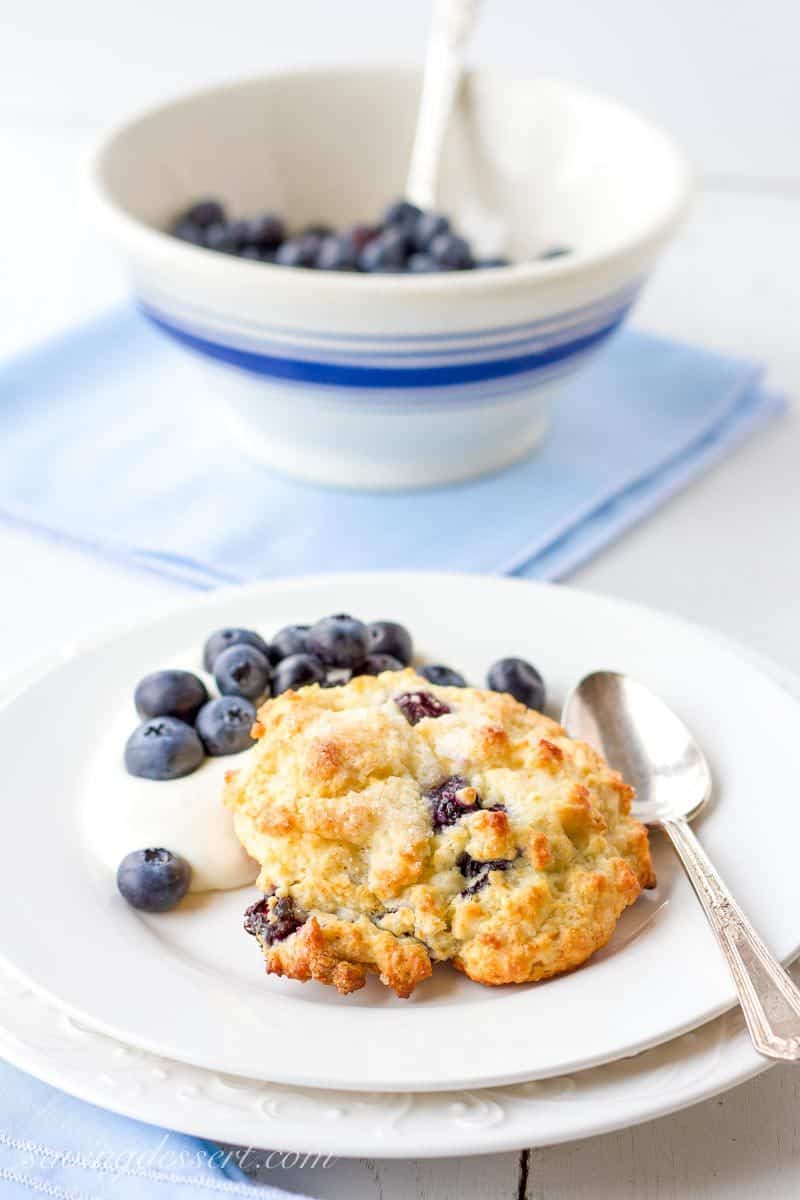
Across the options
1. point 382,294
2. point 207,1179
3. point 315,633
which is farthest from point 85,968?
point 382,294

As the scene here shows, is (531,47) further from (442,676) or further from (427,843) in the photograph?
(427,843)

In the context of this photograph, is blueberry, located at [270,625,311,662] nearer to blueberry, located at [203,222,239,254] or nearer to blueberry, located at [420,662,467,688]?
blueberry, located at [420,662,467,688]

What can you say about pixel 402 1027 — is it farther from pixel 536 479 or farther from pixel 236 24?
pixel 236 24

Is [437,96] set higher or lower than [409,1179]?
higher

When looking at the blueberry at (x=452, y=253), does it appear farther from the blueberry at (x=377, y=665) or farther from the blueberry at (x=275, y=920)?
the blueberry at (x=275, y=920)

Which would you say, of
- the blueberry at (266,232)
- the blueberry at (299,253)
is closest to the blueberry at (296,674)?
the blueberry at (299,253)

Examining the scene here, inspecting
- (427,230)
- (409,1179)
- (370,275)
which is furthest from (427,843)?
(427,230)
